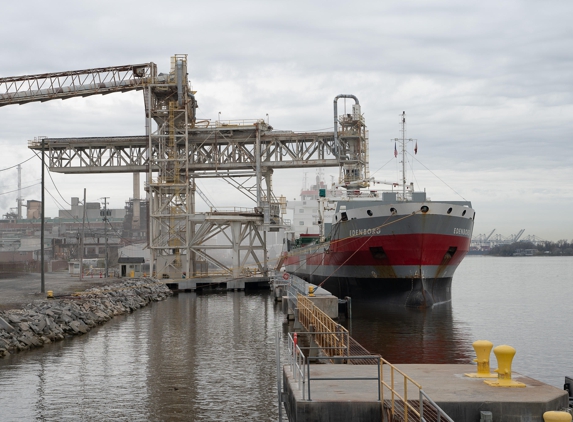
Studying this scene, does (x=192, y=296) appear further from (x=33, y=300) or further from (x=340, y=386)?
(x=340, y=386)

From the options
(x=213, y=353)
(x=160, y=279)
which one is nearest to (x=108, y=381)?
(x=213, y=353)

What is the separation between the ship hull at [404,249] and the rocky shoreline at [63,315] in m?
13.9

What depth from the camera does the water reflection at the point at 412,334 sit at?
22703mm

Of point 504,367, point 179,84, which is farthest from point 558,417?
point 179,84

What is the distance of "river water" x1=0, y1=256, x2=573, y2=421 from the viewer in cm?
1606

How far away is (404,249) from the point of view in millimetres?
37094

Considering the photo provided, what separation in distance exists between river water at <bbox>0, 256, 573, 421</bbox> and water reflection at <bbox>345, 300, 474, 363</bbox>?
0.05 m

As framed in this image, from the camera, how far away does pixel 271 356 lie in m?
22.8

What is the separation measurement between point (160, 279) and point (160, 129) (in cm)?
1282

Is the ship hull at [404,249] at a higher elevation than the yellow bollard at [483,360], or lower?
higher

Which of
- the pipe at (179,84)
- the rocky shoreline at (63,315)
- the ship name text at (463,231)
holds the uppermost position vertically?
the pipe at (179,84)

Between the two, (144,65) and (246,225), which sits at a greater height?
(144,65)

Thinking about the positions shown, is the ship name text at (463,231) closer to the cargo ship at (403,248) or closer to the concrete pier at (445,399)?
the cargo ship at (403,248)

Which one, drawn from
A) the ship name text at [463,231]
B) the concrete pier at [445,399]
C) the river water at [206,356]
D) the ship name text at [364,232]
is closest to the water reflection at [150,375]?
the river water at [206,356]
